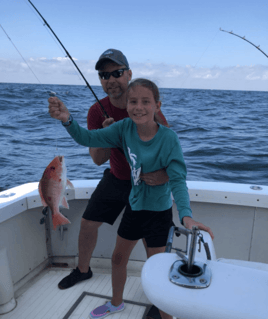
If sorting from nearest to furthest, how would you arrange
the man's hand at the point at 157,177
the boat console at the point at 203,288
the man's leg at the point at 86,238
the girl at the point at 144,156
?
the boat console at the point at 203,288
the girl at the point at 144,156
the man's hand at the point at 157,177
the man's leg at the point at 86,238

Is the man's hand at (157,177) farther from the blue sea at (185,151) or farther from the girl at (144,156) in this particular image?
the blue sea at (185,151)

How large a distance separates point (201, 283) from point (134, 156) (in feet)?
3.33

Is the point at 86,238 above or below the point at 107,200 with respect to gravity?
below

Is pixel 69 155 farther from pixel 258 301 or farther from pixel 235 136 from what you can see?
pixel 258 301

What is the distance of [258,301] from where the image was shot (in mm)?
739

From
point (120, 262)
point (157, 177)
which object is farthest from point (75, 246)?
point (157, 177)

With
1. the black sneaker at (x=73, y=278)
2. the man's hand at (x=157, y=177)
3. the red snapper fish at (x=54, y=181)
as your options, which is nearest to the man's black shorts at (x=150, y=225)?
the man's hand at (x=157, y=177)

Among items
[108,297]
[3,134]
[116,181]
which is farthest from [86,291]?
[3,134]

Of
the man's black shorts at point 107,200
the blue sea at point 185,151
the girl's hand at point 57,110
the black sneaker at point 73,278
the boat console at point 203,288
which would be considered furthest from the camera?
the blue sea at point 185,151

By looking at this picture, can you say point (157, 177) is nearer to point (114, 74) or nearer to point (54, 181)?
point (54, 181)

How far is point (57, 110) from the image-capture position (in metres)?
1.48

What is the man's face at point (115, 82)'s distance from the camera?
2006 mm

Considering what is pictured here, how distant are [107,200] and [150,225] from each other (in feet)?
1.78

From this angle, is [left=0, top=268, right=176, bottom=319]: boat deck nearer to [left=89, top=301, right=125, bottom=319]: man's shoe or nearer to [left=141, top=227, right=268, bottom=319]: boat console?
[left=89, top=301, right=125, bottom=319]: man's shoe
